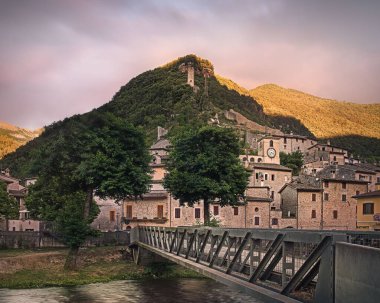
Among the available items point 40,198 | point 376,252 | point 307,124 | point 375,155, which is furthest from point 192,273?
point 307,124

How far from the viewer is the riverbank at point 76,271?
36.3 meters

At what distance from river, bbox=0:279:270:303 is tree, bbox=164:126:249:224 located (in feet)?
36.5

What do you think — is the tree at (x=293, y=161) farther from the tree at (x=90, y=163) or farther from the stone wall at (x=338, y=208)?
the tree at (x=90, y=163)

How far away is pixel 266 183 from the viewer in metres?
80.2

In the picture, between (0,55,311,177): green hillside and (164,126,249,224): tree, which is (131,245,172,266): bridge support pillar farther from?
(0,55,311,177): green hillside

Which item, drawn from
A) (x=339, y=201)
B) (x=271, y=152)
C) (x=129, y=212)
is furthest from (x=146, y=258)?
(x=271, y=152)

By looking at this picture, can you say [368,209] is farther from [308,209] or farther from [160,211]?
[160,211]

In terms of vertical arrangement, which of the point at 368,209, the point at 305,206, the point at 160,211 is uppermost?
the point at 368,209

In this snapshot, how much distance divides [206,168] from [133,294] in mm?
17309

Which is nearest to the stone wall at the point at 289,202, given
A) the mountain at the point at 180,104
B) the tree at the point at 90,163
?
the tree at the point at 90,163

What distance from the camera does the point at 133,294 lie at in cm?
3234

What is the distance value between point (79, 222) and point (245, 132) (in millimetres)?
84607

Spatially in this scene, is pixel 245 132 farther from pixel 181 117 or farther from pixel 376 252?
pixel 376 252

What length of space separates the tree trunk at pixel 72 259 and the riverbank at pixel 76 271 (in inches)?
18.9
